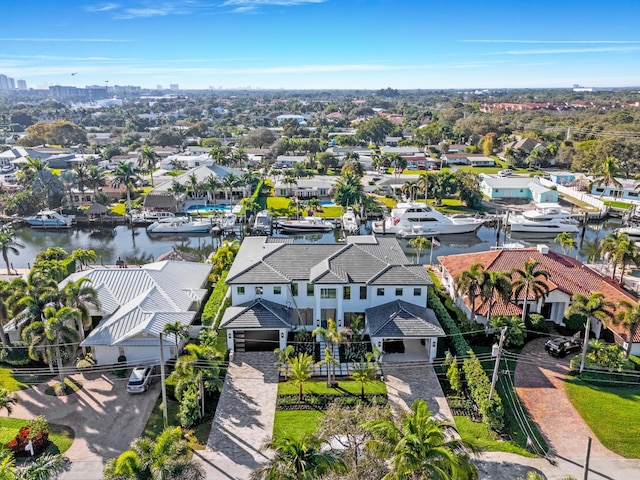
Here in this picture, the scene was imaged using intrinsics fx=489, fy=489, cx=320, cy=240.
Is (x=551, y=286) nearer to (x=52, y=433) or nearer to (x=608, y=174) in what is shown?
(x=52, y=433)

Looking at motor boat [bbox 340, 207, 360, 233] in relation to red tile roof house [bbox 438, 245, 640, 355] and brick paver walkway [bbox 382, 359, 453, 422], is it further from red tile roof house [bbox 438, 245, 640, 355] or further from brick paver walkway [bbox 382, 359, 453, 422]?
brick paver walkway [bbox 382, 359, 453, 422]

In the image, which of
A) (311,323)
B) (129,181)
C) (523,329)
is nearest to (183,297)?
(311,323)

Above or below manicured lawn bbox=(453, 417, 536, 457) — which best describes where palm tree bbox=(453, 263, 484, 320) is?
above

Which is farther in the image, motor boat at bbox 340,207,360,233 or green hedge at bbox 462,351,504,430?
motor boat at bbox 340,207,360,233

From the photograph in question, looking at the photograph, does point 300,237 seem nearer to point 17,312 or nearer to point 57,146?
point 17,312

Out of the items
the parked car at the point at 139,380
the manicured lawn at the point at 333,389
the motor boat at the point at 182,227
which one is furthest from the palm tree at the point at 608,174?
the parked car at the point at 139,380

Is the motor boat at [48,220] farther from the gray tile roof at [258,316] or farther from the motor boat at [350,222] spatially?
the gray tile roof at [258,316]

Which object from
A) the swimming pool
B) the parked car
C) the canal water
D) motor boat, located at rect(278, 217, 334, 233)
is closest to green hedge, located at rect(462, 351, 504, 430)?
the parked car

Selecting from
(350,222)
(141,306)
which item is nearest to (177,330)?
(141,306)
